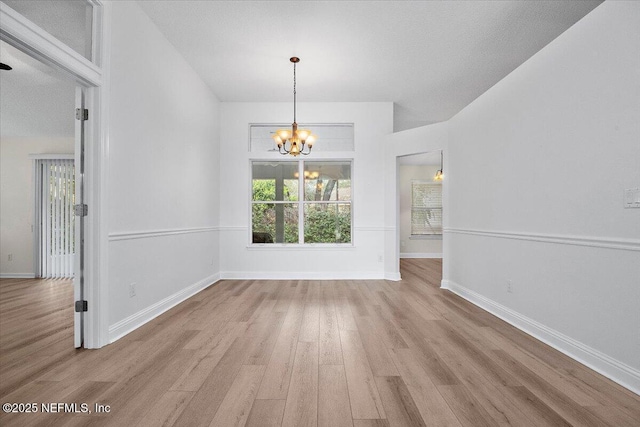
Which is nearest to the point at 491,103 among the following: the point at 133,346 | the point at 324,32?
the point at 324,32

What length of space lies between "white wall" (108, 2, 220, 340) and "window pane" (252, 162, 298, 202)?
1050 mm

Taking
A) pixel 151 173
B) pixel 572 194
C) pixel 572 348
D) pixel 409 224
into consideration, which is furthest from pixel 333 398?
pixel 409 224

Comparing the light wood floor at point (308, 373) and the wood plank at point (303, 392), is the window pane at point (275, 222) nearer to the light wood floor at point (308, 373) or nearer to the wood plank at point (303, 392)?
the light wood floor at point (308, 373)

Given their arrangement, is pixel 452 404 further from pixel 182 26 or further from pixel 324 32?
pixel 182 26

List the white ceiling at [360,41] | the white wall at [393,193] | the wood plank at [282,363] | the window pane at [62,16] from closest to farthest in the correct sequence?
1. the wood plank at [282,363]
2. the window pane at [62,16]
3. the white ceiling at [360,41]
4. the white wall at [393,193]

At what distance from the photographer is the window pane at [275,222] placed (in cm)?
547

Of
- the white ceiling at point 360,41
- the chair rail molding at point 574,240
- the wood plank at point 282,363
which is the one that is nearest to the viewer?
the wood plank at point 282,363

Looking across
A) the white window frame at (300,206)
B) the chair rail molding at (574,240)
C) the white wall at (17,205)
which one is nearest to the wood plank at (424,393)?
the chair rail molding at (574,240)

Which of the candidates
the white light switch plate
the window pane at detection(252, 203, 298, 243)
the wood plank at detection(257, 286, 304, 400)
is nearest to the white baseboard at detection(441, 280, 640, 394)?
the white light switch plate

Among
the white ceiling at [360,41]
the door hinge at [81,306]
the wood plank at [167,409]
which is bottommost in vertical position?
the wood plank at [167,409]

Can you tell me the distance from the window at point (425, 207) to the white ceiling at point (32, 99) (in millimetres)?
7667

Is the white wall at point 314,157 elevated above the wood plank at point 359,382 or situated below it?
above

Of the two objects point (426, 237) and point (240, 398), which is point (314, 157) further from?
point (426, 237)

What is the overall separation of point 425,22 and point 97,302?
3.89 meters
